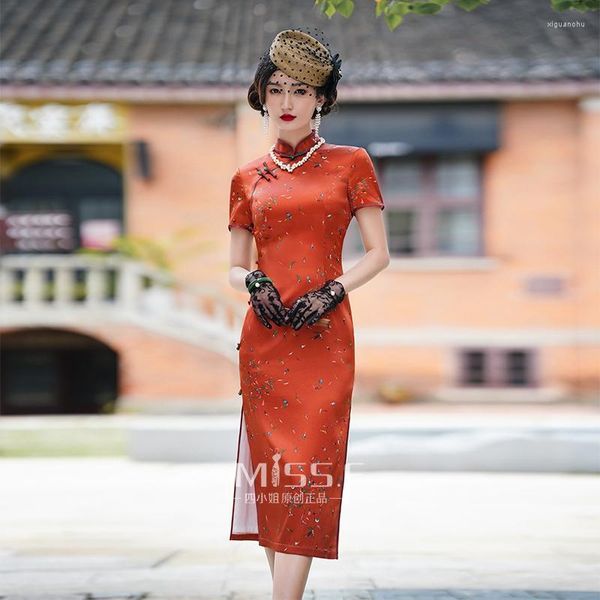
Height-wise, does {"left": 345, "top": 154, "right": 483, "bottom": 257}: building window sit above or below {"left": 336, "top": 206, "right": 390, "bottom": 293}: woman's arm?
above

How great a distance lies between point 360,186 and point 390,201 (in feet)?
35.0

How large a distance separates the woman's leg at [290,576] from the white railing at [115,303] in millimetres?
9687

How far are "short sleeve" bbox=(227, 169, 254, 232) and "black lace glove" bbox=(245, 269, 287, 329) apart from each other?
30cm

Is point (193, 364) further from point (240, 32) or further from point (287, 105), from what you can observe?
point (287, 105)

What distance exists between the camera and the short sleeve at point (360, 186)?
3.16 m

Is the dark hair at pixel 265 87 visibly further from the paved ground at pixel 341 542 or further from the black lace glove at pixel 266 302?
the paved ground at pixel 341 542

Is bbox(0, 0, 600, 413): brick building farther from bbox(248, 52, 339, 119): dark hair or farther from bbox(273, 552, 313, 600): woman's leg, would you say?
bbox(273, 552, 313, 600): woman's leg

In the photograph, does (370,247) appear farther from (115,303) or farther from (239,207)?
(115,303)

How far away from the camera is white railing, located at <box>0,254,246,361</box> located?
41.9 ft

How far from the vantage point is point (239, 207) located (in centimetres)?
330

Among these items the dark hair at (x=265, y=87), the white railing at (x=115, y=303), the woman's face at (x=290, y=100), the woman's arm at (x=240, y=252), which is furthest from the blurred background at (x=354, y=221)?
the woman's face at (x=290, y=100)

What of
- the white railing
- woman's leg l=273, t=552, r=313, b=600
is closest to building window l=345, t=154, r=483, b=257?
the white railing

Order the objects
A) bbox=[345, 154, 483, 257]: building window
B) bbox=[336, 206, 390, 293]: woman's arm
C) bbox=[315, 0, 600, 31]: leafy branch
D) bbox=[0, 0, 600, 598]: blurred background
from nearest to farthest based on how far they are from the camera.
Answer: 1. bbox=[336, 206, 390, 293]: woman's arm
2. bbox=[315, 0, 600, 31]: leafy branch
3. bbox=[0, 0, 600, 598]: blurred background
4. bbox=[345, 154, 483, 257]: building window

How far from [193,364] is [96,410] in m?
3.49
